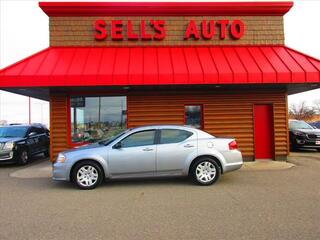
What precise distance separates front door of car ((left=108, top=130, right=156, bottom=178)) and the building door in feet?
20.0

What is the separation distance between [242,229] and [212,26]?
9.72 meters

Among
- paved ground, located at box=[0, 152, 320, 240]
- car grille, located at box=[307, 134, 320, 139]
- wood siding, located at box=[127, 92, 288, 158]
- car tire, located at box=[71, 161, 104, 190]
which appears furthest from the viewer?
car grille, located at box=[307, 134, 320, 139]

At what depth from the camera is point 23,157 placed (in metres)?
Answer: 14.4

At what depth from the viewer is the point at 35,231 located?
5.39 m

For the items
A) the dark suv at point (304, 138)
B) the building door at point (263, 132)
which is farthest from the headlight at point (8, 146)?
the dark suv at point (304, 138)

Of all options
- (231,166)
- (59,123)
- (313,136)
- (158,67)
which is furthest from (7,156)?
(313,136)

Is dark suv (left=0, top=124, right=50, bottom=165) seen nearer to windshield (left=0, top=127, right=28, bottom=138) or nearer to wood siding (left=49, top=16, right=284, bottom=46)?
windshield (left=0, top=127, right=28, bottom=138)

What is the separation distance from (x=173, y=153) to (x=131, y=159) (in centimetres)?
107

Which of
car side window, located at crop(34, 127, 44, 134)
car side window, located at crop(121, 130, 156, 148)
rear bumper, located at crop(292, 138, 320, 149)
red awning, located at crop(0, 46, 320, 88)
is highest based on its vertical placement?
red awning, located at crop(0, 46, 320, 88)

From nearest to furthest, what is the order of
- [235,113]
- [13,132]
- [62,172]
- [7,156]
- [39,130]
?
1. [62,172]
2. [235,113]
3. [7,156]
4. [13,132]
5. [39,130]

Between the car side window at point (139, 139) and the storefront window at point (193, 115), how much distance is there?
4515 millimetres

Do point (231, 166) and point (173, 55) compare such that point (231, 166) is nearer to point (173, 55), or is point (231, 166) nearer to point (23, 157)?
point (173, 55)

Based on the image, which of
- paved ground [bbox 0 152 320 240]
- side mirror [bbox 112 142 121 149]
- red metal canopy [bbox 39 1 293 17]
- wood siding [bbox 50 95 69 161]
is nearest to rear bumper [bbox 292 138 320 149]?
red metal canopy [bbox 39 1 293 17]

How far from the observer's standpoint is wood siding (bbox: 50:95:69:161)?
1297cm
